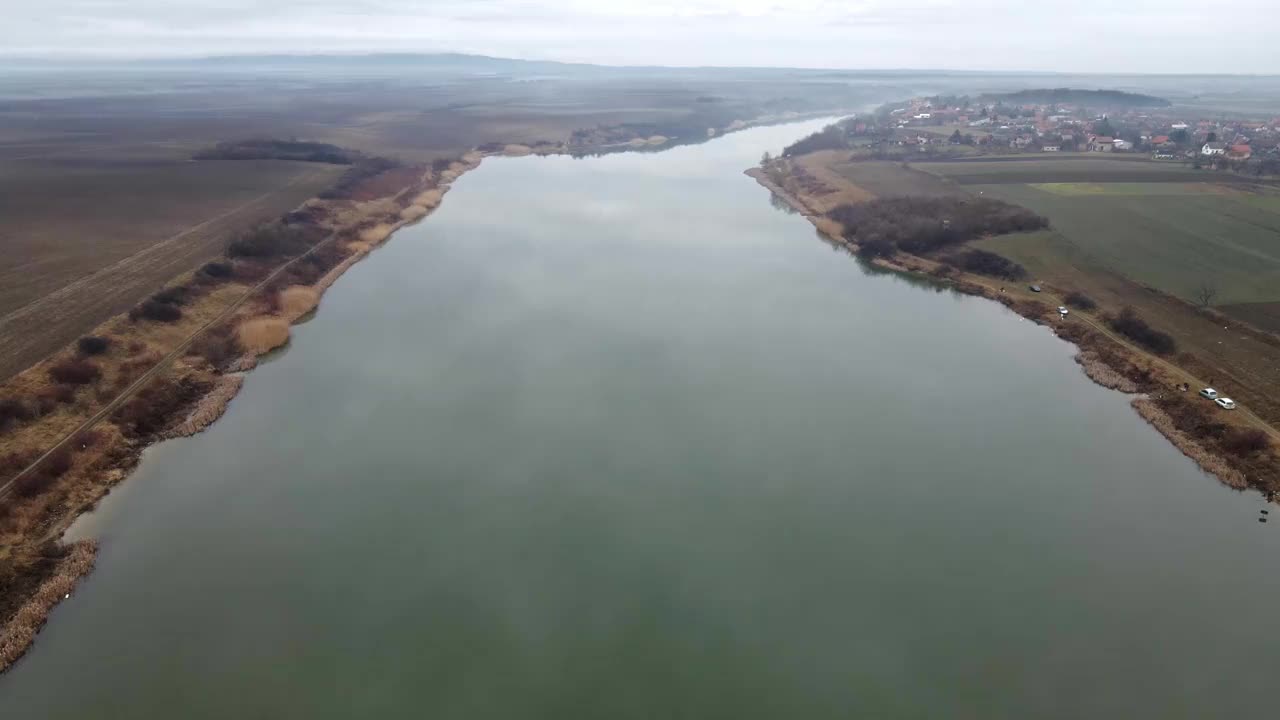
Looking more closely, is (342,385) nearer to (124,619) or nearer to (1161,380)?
(124,619)

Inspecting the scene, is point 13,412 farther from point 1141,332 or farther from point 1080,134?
point 1080,134

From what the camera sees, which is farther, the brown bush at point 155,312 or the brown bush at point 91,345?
the brown bush at point 155,312

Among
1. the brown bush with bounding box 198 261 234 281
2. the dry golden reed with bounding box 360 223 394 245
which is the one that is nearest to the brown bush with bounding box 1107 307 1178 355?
the dry golden reed with bounding box 360 223 394 245

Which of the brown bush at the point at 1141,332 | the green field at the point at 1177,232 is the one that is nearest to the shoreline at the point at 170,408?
the brown bush at the point at 1141,332

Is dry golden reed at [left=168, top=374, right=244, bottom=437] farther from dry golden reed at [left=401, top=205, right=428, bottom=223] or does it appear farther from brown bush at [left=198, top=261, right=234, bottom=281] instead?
dry golden reed at [left=401, top=205, right=428, bottom=223]

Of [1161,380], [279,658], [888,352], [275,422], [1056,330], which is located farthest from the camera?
[1056,330]

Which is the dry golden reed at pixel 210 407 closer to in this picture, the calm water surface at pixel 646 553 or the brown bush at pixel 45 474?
the calm water surface at pixel 646 553

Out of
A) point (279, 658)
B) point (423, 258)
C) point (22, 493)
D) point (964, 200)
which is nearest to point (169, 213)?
point (423, 258)
